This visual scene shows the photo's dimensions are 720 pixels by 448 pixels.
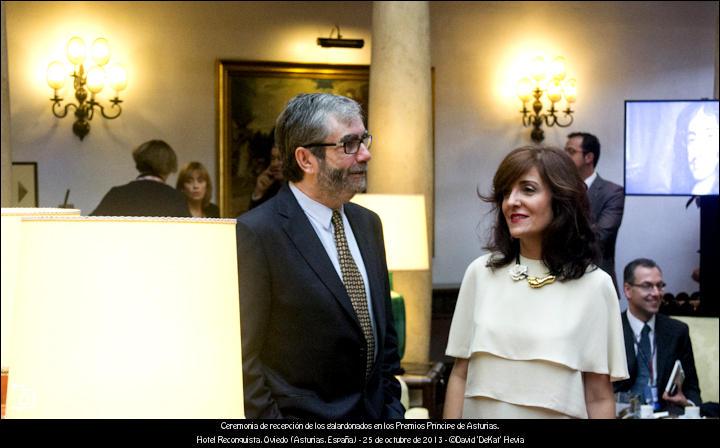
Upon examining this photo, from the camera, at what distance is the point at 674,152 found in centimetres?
542

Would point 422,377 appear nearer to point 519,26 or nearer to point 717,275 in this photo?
point 717,275

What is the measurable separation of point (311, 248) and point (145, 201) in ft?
11.1

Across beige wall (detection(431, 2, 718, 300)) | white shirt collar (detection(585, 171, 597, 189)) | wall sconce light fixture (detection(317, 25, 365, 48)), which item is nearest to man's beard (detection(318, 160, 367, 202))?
white shirt collar (detection(585, 171, 597, 189))

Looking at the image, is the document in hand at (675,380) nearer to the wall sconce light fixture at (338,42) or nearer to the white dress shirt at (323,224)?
the white dress shirt at (323,224)

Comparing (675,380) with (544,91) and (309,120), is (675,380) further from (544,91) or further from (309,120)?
(544,91)

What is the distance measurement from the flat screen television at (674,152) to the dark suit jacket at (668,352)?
703 millimetres

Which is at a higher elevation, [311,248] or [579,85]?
[579,85]

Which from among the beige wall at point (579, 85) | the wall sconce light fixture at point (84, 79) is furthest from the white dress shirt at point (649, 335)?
the wall sconce light fixture at point (84, 79)

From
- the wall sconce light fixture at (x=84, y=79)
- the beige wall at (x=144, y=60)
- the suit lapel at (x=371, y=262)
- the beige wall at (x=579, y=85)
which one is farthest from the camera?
the beige wall at (x=579, y=85)

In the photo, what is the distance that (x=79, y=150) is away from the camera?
10.2 meters

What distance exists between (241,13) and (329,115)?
796 cm

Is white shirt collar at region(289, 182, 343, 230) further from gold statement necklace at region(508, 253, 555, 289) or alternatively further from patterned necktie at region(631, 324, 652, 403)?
patterned necktie at region(631, 324, 652, 403)

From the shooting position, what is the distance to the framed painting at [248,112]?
34.6ft

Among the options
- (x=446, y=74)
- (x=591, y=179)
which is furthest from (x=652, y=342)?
(x=446, y=74)
